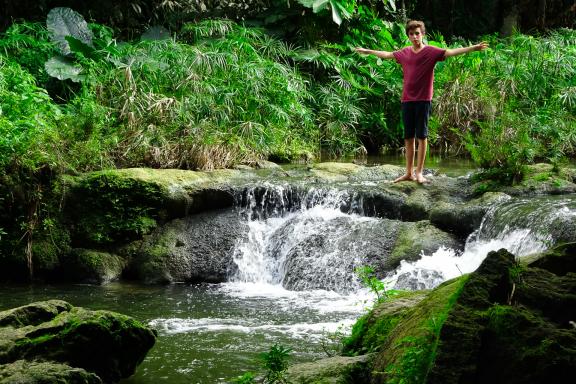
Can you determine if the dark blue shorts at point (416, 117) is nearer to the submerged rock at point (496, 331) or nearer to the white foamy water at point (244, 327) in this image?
the white foamy water at point (244, 327)

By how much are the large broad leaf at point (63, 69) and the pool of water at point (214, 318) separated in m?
4.78

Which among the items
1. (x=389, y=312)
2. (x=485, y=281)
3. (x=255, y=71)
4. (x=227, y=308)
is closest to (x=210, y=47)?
(x=255, y=71)

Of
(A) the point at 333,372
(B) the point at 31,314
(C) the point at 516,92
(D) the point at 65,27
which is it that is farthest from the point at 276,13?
(A) the point at 333,372

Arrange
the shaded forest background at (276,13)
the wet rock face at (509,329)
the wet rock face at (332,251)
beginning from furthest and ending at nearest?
the shaded forest background at (276,13), the wet rock face at (332,251), the wet rock face at (509,329)

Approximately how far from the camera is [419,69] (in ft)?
29.5

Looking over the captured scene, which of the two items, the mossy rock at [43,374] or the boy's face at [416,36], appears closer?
the mossy rock at [43,374]

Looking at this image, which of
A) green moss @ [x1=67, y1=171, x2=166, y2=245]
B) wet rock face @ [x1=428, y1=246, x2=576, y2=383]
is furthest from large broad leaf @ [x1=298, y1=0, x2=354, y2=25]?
wet rock face @ [x1=428, y1=246, x2=576, y2=383]

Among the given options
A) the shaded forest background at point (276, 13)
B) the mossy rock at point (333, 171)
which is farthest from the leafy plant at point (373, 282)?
the shaded forest background at point (276, 13)

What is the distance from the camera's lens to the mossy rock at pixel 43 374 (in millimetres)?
4523

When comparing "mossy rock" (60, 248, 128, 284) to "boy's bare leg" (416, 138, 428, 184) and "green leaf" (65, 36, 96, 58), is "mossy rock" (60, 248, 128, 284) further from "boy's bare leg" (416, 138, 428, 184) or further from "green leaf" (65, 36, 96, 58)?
"green leaf" (65, 36, 96, 58)

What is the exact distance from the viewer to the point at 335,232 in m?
9.24

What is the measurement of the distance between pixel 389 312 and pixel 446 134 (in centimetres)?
1003

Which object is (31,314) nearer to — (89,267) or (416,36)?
(89,267)

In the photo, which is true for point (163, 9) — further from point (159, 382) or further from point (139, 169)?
point (159, 382)
